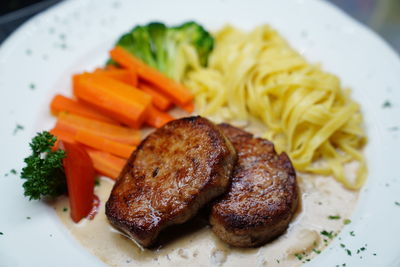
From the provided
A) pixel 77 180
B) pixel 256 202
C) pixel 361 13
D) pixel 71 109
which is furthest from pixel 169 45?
pixel 361 13

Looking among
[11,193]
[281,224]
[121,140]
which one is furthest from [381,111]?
[11,193]

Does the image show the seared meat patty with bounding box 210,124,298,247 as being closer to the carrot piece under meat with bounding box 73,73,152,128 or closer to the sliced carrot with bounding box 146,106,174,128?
the sliced carrot with bounding box 146,106,174,128

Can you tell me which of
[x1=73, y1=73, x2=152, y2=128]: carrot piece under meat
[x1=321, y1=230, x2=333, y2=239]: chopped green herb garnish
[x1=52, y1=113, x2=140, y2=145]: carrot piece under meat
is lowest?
[x1=321, y1=230, x2=333, y2=239]: chopped green herb garnish

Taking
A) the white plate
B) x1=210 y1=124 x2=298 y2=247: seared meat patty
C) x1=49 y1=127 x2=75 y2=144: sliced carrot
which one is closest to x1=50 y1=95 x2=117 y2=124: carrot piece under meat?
the white plate

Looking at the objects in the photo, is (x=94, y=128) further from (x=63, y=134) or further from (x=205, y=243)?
(x=205, y=243)

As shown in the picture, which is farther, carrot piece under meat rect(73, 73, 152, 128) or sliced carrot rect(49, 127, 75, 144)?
carrot piece under meat rect(73, 73, 152, 128)

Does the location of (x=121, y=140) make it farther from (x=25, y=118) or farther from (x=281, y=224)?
(x=281, y=224)

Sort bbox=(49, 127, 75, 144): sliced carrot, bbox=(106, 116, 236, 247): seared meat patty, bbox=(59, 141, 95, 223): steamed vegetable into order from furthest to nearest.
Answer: bbox=(49, 127, 75, 144): sliced carrot, bbox=(59, 141, 95, 223): steamed vegetable, bbox=(106, 116, 236, 247): seared meat patty
